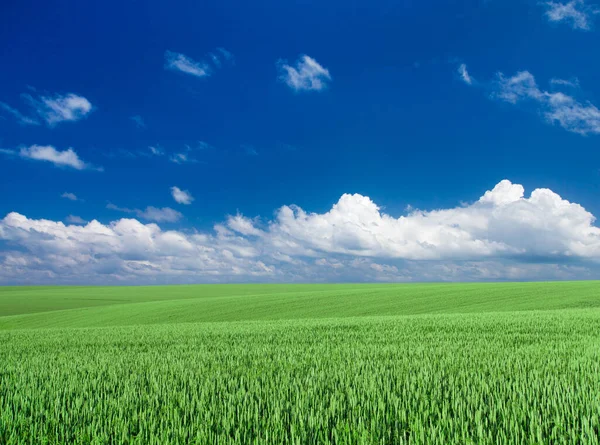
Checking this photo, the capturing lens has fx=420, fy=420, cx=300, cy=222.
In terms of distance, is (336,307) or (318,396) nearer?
(318,396)

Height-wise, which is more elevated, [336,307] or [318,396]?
[318,396]

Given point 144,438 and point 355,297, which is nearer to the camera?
point 144,438

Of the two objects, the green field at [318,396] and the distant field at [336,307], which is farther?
the distant field at [336,307]

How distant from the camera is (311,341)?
1241 centimetres

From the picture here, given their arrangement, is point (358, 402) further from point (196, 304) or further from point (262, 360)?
point (196, 304)

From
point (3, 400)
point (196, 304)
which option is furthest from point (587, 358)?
point (196, 304)

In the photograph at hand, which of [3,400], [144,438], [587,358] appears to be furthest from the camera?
[587,358]

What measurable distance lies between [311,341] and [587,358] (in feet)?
22.4

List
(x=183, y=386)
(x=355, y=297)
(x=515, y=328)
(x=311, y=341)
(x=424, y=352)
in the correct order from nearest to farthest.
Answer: (x=183, y=386) → (x=424, y=352) → (x=311, y=341) → (x=515, y=328) → (x=355, y=297)

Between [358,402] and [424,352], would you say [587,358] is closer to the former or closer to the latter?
[424,352]

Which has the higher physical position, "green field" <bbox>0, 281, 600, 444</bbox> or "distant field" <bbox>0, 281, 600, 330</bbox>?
"green field" <bbox>0, 281, 600, 444</bbox>

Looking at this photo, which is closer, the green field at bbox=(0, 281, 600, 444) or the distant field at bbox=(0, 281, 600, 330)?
the green field at bbox=(0, 281, 600, 444)

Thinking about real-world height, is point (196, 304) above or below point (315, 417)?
below

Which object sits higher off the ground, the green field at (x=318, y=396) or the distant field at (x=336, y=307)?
the green field at (x=318, y=396)
